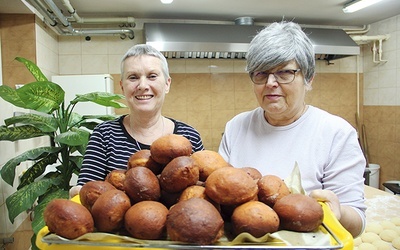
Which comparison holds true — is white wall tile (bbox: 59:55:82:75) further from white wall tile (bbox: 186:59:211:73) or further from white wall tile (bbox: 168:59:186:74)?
white wall tile (bbox: 186:59:211:73)

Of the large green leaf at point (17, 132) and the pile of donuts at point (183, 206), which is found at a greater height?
the large green leaf at point (17, 132)

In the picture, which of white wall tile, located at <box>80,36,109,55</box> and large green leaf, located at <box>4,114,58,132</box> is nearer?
large green leaf, located at <box>4,114,58,132</box>

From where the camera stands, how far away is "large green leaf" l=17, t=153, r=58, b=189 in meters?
1.73

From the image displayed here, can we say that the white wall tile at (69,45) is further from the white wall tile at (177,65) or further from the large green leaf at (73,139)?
the large green leaf at (73,139)

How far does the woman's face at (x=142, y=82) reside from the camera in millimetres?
1149

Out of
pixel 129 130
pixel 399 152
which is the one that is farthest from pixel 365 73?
pixel 129 130

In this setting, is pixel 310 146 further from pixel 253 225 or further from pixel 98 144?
pixel 98 144

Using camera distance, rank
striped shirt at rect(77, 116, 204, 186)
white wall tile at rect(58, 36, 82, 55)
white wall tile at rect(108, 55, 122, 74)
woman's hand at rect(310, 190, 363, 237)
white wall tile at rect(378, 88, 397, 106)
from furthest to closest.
Answer: 1. white wall tile at rect(378, 88, 397, 106)
2. white wall tile at rect(108, 55, 122, 74)
3. white wall tile at rect(58, 36, 82, 55)
4. striped shirt at rect(77, 116, 204, 186)
5. woman's hand at rect(310, 190, 363, 237)

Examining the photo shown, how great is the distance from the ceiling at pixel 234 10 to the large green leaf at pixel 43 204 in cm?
172

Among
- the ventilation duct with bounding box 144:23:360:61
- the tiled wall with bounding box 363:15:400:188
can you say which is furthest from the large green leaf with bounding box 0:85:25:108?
the tiled wall with bounding box 363:15:400:188

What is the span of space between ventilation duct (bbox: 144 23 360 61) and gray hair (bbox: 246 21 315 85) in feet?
7.20

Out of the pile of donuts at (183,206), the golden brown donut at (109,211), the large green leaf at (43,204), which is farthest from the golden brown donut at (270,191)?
the large green leaf at (43,204)

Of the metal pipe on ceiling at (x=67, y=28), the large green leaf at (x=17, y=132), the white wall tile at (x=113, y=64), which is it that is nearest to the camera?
the large green leaf at (x=17, y=132)

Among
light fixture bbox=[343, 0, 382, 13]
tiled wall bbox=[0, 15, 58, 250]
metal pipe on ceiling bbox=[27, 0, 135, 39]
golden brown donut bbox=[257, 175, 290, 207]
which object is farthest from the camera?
light fixture bbox=[343, 0, 382, 13]
